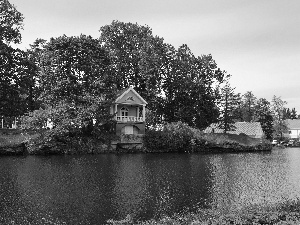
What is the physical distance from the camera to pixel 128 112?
185ft

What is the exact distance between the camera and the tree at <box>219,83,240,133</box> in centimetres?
6570

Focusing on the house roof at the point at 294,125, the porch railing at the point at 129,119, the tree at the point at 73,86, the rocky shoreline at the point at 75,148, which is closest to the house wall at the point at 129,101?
the porch railing at the point at 129,119

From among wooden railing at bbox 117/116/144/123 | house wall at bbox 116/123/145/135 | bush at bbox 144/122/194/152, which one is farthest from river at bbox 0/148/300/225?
wooden railing at bbox 117/116/144/123

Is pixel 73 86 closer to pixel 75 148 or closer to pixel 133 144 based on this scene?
pixel 75 148

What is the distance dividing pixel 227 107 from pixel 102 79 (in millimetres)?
31015

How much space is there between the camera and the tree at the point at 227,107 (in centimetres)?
6570

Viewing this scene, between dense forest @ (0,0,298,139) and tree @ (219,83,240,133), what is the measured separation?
22cm

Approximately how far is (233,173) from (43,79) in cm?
3131

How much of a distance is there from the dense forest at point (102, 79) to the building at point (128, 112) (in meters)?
2.54

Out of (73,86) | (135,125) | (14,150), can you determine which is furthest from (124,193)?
(135,125)

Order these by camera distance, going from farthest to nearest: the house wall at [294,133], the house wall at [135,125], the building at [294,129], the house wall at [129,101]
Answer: the house wall at [294,133] → the building at [294,129] → the house wall at [129,101] → the house wall at [135,125]

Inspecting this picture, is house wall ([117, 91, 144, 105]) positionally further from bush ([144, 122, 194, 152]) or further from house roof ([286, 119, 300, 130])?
house roof ([286, 119, 300, 130])

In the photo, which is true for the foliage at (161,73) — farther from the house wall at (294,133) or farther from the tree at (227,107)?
the house wall at (294,133)

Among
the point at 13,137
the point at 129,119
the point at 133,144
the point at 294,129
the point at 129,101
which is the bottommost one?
the point at 133,144
